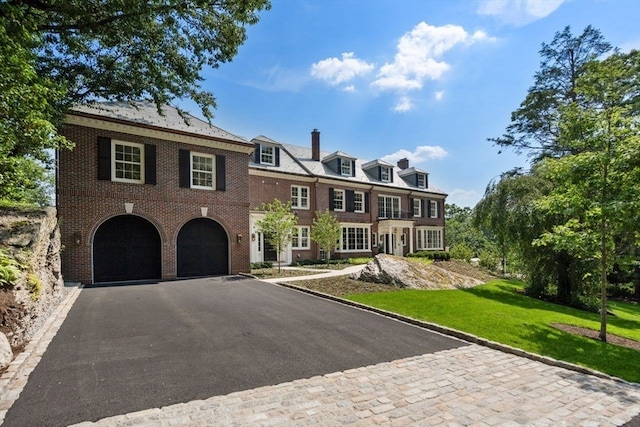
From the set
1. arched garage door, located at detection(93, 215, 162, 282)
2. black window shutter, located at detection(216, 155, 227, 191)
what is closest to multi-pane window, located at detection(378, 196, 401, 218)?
black window shutter, located at detection(216, 155, 227, 191)

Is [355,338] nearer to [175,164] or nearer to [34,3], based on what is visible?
[34,3]

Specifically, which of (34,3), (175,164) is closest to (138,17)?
(34,3)

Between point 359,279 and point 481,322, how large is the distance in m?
5.81

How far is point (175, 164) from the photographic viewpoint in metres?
14.0

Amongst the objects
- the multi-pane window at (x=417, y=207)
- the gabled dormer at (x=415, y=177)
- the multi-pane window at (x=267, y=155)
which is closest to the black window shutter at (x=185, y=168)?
the multi-pane window at (x=267, y=155)

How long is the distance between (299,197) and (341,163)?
529 cm

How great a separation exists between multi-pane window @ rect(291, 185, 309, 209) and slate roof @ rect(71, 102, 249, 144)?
6.99m

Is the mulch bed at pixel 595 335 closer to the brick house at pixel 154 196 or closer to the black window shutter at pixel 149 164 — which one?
the brick house at pixel 154 196

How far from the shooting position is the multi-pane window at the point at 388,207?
88.9 ft

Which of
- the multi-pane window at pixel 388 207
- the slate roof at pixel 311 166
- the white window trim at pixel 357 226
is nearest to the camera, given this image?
the slate roof at pixel 311 166

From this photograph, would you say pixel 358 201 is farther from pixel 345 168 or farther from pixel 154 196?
pixel 154 196

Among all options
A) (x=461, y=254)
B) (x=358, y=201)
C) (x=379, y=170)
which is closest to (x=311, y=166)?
(x=358, y=201)

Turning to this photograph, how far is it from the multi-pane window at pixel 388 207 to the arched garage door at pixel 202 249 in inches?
599

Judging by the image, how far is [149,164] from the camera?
13.4 metres
